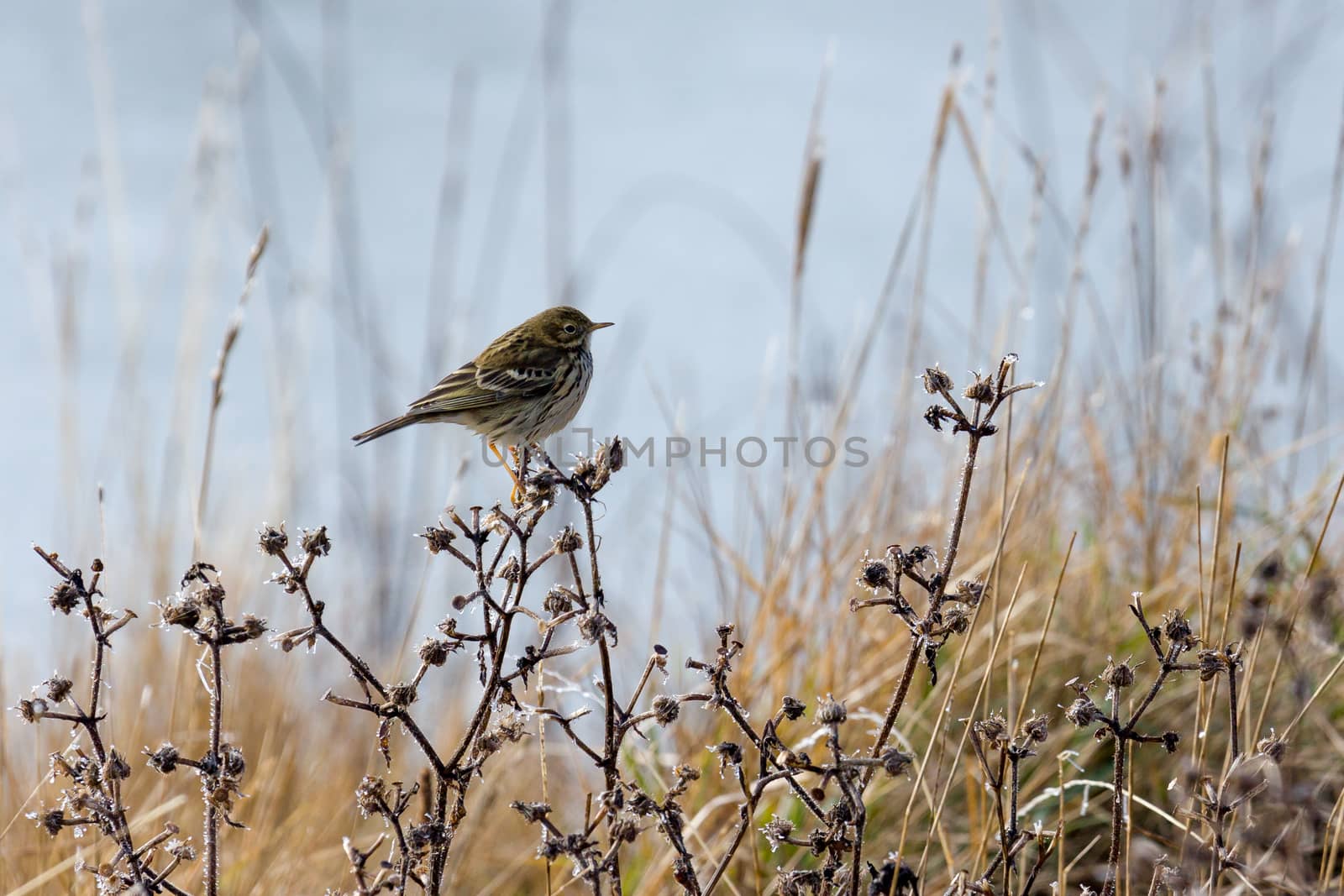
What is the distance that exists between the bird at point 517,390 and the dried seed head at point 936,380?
2.25 m

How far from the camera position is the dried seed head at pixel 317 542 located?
197 centimetres

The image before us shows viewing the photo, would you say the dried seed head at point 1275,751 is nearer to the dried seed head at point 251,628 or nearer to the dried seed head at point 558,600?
the dried seed head at point 558,600

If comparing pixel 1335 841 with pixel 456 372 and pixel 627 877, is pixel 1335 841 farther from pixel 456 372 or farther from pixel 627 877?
pixel 456 372

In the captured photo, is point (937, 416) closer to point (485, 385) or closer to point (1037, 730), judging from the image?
point (1037, 730)

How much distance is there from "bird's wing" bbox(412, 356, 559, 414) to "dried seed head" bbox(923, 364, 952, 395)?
2549 mm

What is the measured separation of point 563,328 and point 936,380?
3212 mm

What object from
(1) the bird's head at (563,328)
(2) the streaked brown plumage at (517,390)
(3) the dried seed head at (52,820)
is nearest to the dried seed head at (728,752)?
(3) the dried seed head at (52,820)

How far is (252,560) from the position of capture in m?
6.39

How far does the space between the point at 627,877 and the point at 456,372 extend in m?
1.93

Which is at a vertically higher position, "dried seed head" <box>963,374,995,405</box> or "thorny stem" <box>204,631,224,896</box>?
"dried seed head" <box>963,374,995,405</box>

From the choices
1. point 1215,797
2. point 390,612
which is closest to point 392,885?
point 1215,797

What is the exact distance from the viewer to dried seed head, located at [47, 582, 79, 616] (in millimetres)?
2021

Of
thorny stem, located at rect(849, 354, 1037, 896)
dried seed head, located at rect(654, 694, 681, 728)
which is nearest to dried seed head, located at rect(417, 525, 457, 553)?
dried seed head, located at rect(654, 694, 681, 728)

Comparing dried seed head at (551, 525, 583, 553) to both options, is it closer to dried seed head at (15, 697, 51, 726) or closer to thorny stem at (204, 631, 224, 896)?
thorny stem at (204, 631, 224, 896)
